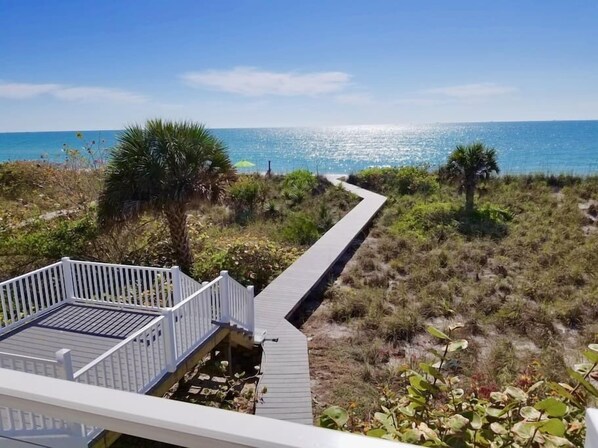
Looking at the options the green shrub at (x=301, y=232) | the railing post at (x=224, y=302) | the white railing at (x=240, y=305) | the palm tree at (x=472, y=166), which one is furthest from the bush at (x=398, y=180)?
the railing post at (x=224, y=302)

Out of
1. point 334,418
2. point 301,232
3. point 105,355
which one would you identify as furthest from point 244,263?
point 334,418

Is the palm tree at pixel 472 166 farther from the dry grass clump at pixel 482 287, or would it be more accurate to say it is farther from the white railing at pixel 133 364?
the white railing at pixel 133 364

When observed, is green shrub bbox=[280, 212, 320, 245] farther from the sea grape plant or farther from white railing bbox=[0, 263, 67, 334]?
the sea grape plant

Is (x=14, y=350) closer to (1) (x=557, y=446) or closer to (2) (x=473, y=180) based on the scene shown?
(1) (x=557, y=446)

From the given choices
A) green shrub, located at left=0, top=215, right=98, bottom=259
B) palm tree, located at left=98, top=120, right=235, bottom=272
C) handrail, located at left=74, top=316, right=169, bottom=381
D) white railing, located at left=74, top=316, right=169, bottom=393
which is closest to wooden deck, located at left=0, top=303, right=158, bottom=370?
white railing, located at left=74, top=316, right=169, bottom=393

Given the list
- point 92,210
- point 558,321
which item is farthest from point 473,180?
point 92,210

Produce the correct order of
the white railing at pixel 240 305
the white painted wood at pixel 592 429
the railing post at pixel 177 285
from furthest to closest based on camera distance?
the white railing at pixel 240 305 < the railing post at pixel 177 285 < the white painted wood at pixel 592 429
